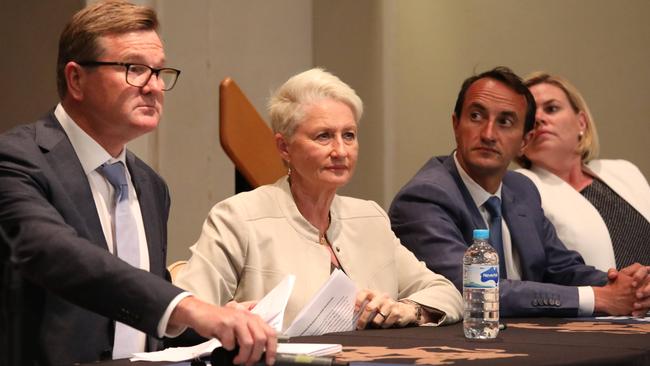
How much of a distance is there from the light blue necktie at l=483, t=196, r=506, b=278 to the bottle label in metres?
1.18

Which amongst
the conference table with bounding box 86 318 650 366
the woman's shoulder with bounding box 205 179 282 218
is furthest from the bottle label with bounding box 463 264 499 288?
the woman's shoulder with bounding box 205 179 282 218

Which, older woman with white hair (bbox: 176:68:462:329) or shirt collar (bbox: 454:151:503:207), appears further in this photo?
shirt collar (bbox: 454:151:503:207)

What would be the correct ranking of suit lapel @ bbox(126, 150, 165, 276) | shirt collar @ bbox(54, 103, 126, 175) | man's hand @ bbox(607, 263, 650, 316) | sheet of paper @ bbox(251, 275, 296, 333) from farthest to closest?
man's hand @ bbox(607, 263, 650, 316) < suit lapel @ bbox(126, 150, 165, 276) < shirt collar @ bbox(54, 103, 126, 175) < sheet of paper @ bbox(251, 275, 296, 333)

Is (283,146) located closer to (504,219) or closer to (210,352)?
(504,219)

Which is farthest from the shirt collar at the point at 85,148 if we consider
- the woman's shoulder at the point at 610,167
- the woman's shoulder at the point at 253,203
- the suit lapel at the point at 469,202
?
the woman's shoulder at the point at 610,167

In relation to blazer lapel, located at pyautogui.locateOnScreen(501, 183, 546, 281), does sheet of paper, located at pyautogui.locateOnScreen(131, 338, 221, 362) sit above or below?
above

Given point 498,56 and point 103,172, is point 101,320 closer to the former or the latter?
point 103,172

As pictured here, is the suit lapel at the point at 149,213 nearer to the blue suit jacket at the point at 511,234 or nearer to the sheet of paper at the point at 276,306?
the sheet of paper at the point at 276,306

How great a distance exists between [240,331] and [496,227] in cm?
222

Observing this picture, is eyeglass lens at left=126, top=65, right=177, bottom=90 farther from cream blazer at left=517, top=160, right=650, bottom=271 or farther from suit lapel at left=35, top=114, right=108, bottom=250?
cream blazer at left=517, top=160, right=650, bottom=271

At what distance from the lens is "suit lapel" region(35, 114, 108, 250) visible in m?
2.55

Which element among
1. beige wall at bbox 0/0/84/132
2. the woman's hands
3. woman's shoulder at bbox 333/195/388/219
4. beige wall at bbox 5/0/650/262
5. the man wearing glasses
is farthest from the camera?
beige wall at bbox 5/0/650/262

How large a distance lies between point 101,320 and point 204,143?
3.11 metres

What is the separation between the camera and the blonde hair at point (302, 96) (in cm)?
337
